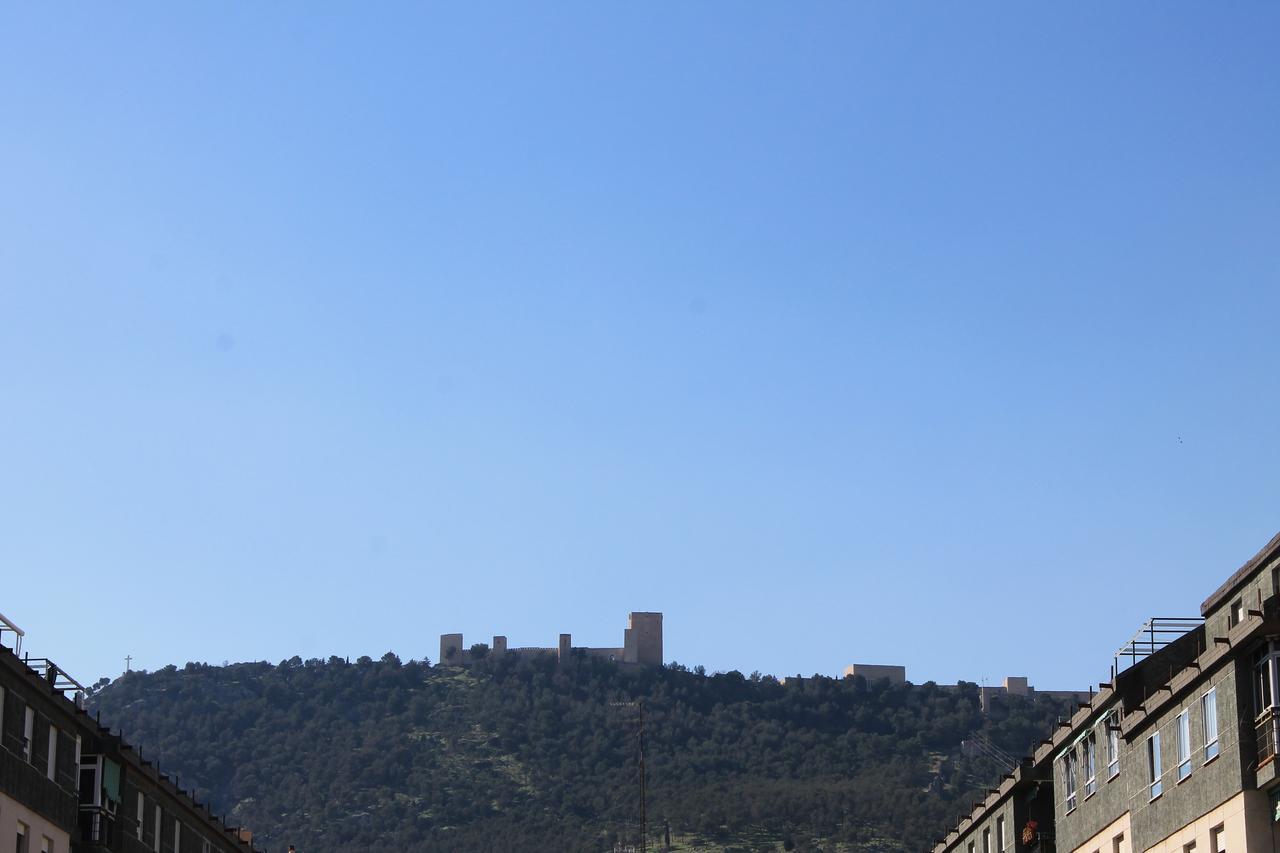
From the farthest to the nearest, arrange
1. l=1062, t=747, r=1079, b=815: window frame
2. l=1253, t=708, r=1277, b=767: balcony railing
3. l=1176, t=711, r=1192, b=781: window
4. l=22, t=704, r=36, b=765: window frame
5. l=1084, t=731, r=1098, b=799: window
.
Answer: l=1062, t=747, r=1079, b=815: window frame, l=1084, t=731, r=1098, b=799: window, l=22, t=704, r=36, b=765: window frame, l=1176, t=711, r=1192, b=781: window, l=1253, t=708, r=1277, b=767: balcony railing

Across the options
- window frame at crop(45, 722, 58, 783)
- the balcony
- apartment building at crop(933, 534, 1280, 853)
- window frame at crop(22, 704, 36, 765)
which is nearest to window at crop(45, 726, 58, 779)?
window frame at crop(45, 722, 58, 783)

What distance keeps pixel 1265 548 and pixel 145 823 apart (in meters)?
33.9

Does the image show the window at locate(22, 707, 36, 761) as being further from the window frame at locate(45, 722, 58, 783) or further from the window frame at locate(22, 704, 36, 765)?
the window frame at locate(45, 722, 58, 783)

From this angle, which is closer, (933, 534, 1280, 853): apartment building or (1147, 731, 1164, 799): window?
(933, 534, 1280, 853): apartment building

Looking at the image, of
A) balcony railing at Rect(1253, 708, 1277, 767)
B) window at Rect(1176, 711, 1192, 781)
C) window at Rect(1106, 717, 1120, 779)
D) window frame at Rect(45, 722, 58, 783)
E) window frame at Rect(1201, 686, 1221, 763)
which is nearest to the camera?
balcony railing at Rect(1253, 708, 1277, 767)

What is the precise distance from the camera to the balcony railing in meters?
43.9

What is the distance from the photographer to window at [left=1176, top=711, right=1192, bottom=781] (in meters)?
49.2

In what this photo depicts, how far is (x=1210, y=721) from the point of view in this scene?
4762 cm

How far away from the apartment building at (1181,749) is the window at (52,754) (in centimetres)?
2793

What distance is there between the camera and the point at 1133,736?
53844 millimetres

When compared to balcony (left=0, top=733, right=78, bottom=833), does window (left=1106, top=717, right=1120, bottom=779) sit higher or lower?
higher

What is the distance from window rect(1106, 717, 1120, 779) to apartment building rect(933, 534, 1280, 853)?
2.1 inches

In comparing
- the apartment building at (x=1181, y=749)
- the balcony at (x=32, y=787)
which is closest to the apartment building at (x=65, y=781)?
the balcony at (x=32, y=787)

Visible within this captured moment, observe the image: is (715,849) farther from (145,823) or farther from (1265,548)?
(1265,548)
